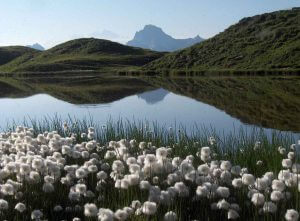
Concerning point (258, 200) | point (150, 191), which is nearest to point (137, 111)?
point (150, 191)

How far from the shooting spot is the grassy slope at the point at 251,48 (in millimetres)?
122750

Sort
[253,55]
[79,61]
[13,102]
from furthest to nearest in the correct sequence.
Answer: [79,61] → [253,55] → [13,102]

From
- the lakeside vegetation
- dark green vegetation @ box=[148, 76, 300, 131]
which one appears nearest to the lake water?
dark green vegetation @ box=[148, 76, 300, 131]

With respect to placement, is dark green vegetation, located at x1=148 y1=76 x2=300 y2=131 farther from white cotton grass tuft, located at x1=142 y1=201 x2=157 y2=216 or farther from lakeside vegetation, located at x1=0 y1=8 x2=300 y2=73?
lakeside vegetation, located at x1=0 y1=8 x2=300 y2=73

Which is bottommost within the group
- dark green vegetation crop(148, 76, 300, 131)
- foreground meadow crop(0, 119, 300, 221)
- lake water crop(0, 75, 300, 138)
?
lake water crop(0, 75, 300, 138)

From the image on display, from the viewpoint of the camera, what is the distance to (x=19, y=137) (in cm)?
1378

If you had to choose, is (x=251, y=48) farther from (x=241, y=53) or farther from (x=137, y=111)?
(x=137, y=111)

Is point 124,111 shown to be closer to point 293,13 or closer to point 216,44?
point 216,44

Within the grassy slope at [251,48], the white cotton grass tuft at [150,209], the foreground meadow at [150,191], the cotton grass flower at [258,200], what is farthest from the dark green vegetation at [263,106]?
the grassy slope at [251,48]

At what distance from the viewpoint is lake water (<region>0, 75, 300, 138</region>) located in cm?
3203

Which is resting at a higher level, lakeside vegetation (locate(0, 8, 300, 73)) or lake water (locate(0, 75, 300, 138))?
lakeside vegetation (locate(0, 8, 300, 73))

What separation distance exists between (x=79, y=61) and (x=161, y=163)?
175 m

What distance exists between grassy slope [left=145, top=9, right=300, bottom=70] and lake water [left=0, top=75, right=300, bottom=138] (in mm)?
66673

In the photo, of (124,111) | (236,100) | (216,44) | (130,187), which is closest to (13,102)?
(124,111)
